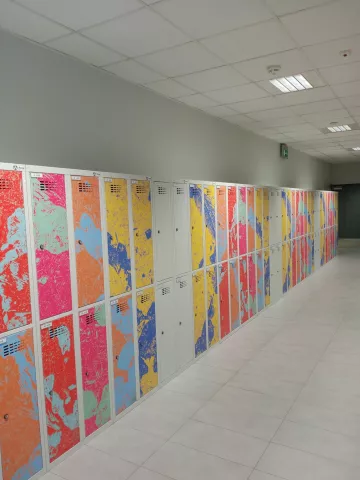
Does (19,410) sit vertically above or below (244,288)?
below

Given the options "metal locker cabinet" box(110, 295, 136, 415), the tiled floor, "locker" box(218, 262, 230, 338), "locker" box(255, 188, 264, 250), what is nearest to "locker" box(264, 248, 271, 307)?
"locker" box(255, 188, 264, 250)

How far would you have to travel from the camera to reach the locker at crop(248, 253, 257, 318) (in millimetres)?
6180

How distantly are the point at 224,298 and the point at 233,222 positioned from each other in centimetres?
114

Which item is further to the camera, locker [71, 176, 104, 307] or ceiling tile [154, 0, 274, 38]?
locker [71, 176, 104, 307]

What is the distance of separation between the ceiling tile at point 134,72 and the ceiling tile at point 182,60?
10 centimetres

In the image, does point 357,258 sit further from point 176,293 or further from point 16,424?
point 16,424

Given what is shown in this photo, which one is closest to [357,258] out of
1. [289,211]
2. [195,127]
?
[289,211]

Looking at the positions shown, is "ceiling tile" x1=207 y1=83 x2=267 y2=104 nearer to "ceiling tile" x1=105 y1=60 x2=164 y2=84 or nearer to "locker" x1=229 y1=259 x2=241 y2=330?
"ceiling tile" x1=105 y1=60 x2=164 y2=84

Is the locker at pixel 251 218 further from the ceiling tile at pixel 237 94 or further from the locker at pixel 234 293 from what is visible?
the ceiling tile at pixel 237 94

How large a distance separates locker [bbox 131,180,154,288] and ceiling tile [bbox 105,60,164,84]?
3.88 ft

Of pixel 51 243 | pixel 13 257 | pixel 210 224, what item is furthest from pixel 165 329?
pixel 13 257

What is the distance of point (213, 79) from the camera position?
4332 millimetres

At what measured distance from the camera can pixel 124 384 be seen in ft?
11.7

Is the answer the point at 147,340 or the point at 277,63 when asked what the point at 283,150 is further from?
the point at 147,340
